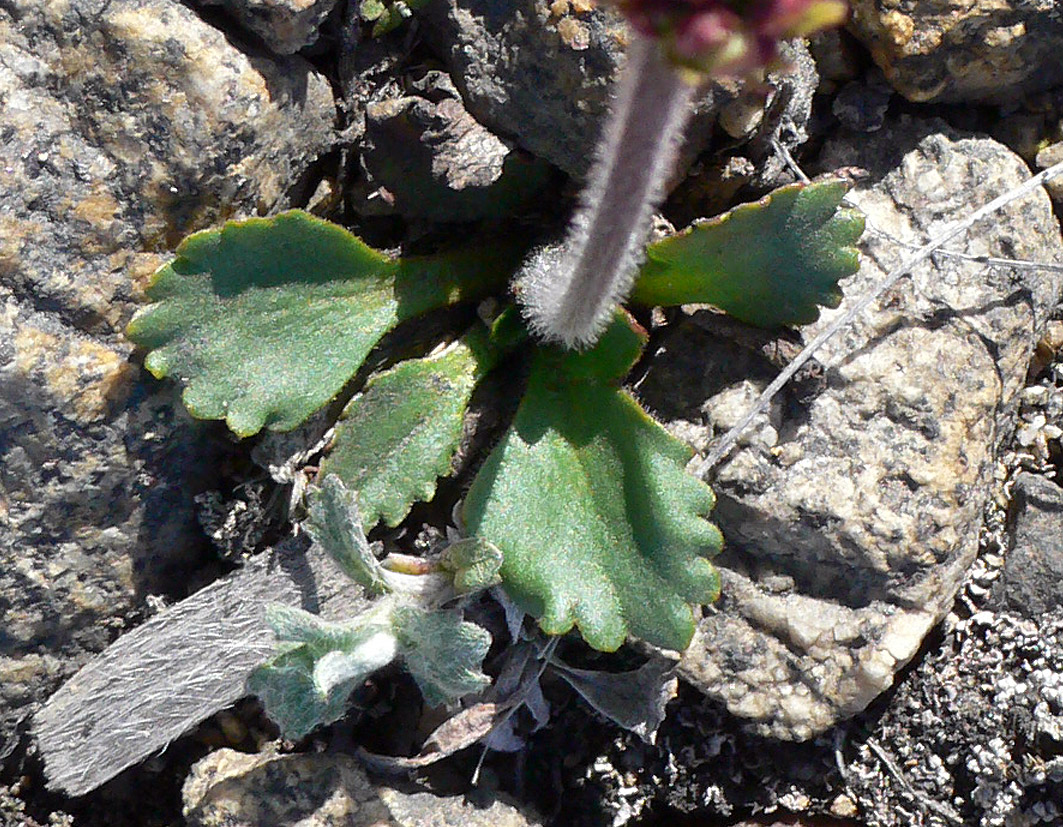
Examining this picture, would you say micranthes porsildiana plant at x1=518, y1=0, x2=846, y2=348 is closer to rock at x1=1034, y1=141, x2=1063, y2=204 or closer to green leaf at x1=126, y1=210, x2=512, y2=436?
green leaf at x1=126, y1=210, x2=512, y2=436

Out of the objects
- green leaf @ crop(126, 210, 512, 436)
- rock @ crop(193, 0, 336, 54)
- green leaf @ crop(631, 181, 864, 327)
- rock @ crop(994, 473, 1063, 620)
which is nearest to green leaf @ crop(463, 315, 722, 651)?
green leaf @ crop(631, 181, 864, 327)

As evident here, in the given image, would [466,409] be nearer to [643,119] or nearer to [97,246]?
[97,246]

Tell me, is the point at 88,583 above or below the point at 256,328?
below

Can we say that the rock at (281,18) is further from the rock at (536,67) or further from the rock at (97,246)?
the rock at (536,67)

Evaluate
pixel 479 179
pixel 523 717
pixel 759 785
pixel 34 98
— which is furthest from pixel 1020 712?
pixel 34 98

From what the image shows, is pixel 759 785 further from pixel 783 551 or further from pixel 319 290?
pixel 319 290
